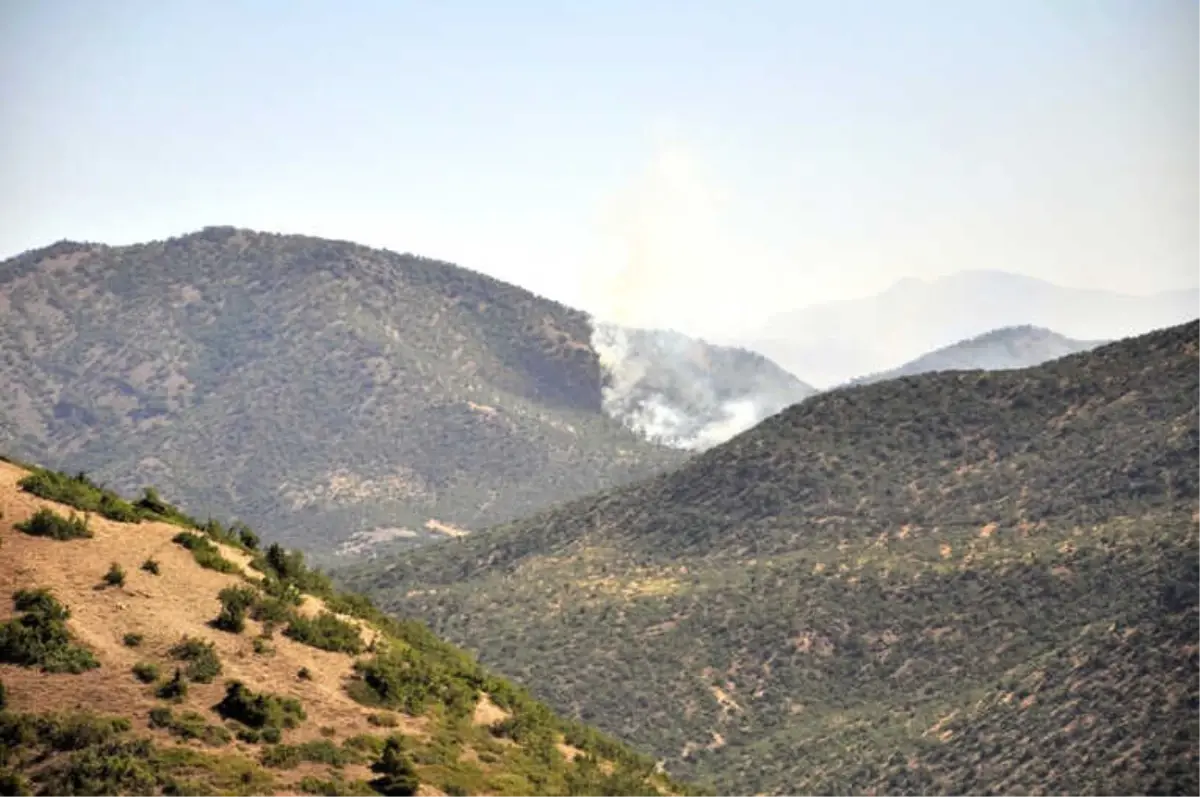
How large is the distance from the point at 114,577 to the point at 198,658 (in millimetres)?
4743

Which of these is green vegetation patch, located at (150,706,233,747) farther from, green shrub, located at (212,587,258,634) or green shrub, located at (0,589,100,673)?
green shrub, located at (212,587,258,634)

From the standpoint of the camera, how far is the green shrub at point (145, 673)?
177ft

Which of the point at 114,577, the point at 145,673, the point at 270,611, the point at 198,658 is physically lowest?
the point at 145,673

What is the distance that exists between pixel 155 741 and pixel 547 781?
16.1m

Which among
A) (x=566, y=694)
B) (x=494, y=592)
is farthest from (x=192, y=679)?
(x=494, y=592)

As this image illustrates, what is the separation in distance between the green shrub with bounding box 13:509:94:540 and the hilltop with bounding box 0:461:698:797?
7 cm

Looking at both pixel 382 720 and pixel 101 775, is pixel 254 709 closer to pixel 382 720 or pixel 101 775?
pixel 382 720

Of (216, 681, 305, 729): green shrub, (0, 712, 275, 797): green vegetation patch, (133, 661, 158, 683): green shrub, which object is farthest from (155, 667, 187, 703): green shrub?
(0, 712, 275, 797): green vegetation patch

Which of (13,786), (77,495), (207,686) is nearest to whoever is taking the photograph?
(13,786)

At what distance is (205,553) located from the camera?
2496 inches

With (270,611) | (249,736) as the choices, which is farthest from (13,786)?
(270,611)

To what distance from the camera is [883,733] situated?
106 metres

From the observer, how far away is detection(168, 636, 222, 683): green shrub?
5497cm

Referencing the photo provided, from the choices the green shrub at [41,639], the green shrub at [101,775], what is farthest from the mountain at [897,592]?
the green shrub at [41,639]
